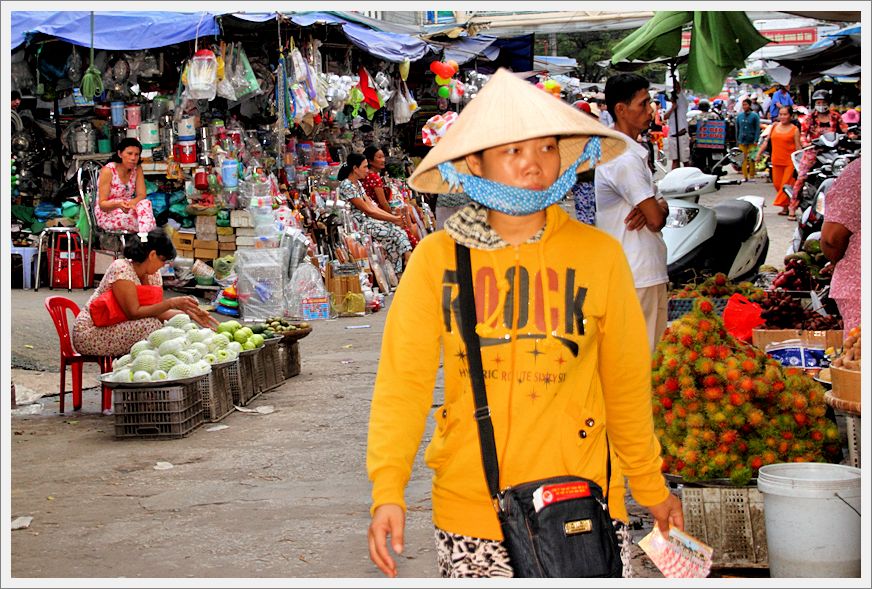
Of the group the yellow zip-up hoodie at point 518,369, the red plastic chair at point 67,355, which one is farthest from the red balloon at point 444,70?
the yellow zip-up hoodie at point 518,369

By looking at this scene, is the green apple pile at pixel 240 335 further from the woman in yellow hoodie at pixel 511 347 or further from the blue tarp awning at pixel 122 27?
the woman in yellow hoodie at pixel 511 347

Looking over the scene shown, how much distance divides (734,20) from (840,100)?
3058 cm

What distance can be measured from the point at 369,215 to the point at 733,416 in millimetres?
10809

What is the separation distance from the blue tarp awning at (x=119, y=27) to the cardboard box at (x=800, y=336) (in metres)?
8.30

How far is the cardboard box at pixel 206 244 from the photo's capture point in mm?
14438

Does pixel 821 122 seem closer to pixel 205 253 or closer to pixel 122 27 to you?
pixel 205 253

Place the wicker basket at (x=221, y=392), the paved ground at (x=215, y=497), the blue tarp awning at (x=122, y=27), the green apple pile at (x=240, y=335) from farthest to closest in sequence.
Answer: the blue tarp awning at (x=122, y=27) → the green apple pile at (x=240, y=335) → the wicker basket at (x=221, y=392) → the paved ground at (x=215, y=497)

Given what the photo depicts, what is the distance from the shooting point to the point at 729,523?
5.06 meters

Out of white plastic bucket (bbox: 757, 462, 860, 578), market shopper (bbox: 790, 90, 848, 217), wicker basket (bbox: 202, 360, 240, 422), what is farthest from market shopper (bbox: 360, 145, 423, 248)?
white plastic bucket (bbox: 757, 462, 860, 578)

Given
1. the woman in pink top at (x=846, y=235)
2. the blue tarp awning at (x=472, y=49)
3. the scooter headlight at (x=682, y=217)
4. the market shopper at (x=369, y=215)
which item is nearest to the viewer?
the woman in pink top at (x=846, y=235)

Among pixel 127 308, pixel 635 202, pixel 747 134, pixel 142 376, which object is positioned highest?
pixel 747 134

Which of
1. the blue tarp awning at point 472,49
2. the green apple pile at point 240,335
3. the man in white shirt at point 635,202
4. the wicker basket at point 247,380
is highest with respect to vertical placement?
the blue tarp awning at point 472,49

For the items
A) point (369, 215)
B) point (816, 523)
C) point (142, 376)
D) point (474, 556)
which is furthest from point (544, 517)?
point (369, 215)

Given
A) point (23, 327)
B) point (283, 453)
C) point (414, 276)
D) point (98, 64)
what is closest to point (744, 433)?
point (414, 276)
